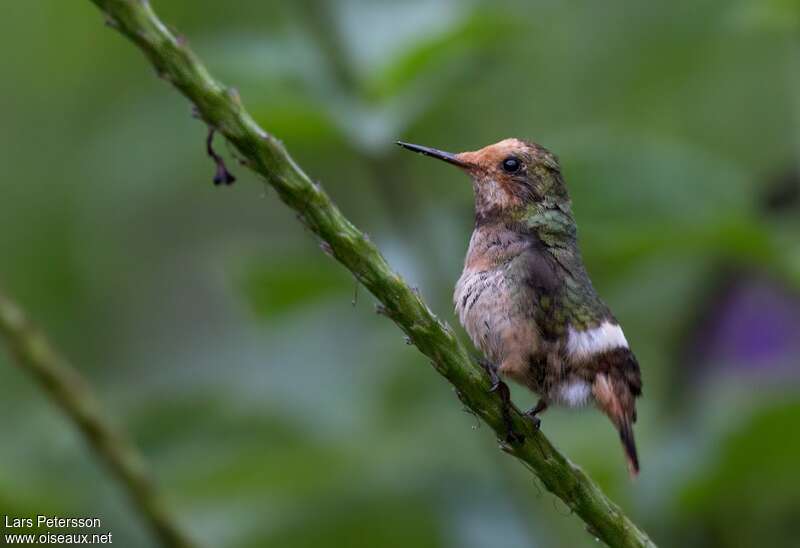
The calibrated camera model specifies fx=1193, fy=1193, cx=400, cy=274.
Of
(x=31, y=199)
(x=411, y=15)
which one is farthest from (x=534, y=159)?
(x=31, y=199)

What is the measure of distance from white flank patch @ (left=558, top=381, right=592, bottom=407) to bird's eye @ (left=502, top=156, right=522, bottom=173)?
1.50ft

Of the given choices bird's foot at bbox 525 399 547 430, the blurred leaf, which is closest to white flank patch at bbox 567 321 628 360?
bird's foot at bbox 525 399 547 430

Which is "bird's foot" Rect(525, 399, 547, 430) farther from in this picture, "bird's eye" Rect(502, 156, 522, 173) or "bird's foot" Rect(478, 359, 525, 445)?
"bird's eye" Rect(502, 156, 522, 173)

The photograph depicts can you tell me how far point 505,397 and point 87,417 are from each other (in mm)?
942

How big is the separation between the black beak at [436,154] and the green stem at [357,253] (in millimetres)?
273

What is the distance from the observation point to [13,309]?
2430 millimetres

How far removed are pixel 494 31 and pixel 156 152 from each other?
45.9 inches

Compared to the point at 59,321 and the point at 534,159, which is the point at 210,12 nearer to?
the point at 59,321

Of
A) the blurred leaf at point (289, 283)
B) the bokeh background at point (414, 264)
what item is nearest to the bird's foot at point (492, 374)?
the bokeh background at point (414, 264)

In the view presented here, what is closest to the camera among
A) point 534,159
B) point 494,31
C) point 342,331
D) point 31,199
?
point 534,159

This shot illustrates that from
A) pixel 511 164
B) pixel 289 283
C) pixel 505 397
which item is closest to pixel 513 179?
pixel 511 164

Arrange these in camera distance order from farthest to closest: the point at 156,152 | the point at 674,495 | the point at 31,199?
the point at 31,199, the point at 156,152, the point at 674,495

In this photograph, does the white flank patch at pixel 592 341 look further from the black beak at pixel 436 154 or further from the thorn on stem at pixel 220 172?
the thorn on stem at pixel 220 172

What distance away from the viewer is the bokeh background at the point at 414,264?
315 cm
